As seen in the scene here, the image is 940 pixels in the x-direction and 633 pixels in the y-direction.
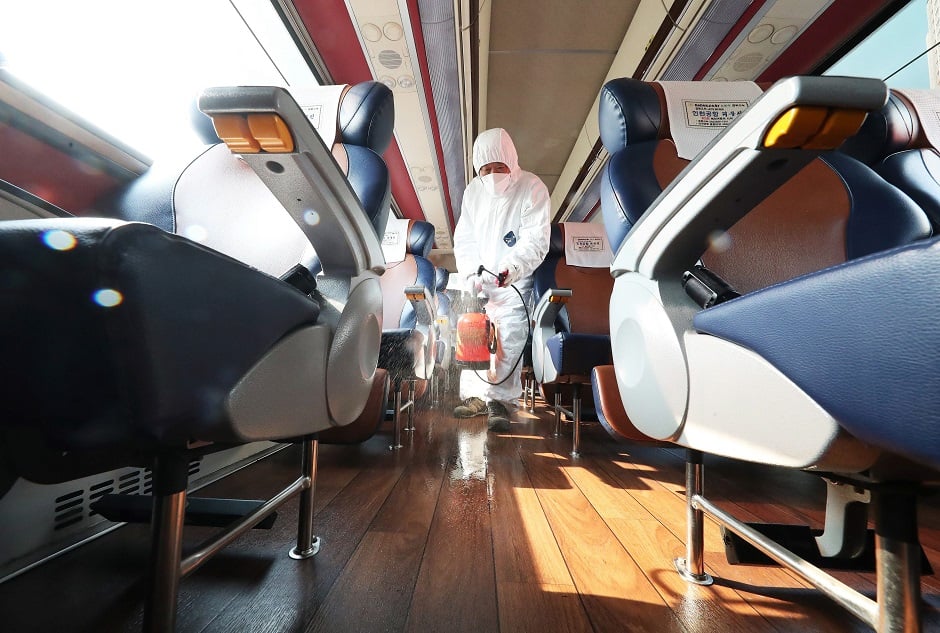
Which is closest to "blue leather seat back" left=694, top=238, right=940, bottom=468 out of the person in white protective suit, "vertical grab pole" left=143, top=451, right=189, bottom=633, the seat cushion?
"vertical grab pole" left=143, top=451, right=189, bottom=633

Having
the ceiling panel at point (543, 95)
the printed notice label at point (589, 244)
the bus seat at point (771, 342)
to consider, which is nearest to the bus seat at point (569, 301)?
the printed notice label at point (589, 244)

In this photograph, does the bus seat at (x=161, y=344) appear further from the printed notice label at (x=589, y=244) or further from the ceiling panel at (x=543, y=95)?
the ceiling panel at (x=543, y=95)

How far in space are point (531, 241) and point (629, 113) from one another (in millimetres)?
1441

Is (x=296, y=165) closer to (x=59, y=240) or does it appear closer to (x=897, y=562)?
(x=59, y=240)

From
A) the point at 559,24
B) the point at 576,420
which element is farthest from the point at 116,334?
the point at 559,24

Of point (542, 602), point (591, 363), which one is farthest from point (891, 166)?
point (542, 602)

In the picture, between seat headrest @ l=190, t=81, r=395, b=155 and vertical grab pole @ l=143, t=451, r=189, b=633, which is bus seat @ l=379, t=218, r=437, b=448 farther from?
vertical grab pole @ l=143, t=451, r=189, b=633

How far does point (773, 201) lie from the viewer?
3.01ft

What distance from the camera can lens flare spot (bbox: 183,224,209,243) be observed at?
819 mm

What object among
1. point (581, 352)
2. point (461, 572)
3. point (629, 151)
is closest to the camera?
point (461, 572)

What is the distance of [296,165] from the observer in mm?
490

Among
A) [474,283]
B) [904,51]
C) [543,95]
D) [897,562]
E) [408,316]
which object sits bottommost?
[897,562]

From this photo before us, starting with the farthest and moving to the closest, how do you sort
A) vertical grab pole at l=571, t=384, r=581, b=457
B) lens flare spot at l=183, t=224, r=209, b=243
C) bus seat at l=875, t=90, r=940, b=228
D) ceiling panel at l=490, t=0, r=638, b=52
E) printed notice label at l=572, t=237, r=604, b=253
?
ceiling panel at l=490, t=0, r=638, b=52
printed notice label at l=572, t=237, r=604, b=253
vertical grab pole at l=571, t=384, r=581, b=457
bus seat at l=875, t=90, r=940, b=228
lens flare spot at l=183, t=224, r=209, b=243

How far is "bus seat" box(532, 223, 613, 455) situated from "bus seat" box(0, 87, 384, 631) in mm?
1254
